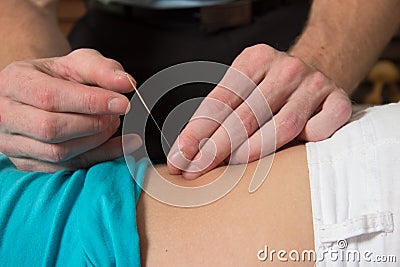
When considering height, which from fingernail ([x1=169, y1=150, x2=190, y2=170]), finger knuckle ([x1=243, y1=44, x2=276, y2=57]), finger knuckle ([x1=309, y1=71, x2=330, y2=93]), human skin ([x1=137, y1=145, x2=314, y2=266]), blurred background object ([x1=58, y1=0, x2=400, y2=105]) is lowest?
blurred background object ([x1=58, y1=0, x2=400, y2=105])

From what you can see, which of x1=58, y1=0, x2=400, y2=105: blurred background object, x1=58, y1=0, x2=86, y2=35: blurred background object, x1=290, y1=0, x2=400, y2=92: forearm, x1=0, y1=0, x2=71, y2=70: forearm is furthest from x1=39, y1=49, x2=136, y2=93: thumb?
x1=58, y1=0, x2=86, y2=35: blurred background object

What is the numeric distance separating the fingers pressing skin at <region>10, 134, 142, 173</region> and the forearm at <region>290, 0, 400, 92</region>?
0.42 metres

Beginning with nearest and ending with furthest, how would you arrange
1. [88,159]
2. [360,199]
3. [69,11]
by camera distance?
[360,199], [88,159], [69,11]

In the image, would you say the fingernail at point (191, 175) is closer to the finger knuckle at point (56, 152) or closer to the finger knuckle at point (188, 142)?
the finger knuckle at point (188, 142)

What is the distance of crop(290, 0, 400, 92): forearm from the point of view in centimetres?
108

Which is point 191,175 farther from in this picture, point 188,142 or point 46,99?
point 46,99

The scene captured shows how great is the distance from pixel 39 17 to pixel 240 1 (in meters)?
0.45

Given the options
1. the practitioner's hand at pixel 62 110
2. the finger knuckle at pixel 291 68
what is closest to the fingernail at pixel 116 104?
the practitioner's hand at pixel 62 110

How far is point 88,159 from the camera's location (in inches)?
30.4

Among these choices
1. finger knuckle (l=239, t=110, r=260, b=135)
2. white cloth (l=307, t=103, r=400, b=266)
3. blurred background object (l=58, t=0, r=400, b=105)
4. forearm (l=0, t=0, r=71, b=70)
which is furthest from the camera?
blurred background object (l=58, t=0, r=400, b=105)

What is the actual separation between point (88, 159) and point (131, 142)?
0.06m

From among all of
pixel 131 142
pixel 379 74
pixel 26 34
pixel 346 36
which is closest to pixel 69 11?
pixel 379 74

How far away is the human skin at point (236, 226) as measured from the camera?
0.66m

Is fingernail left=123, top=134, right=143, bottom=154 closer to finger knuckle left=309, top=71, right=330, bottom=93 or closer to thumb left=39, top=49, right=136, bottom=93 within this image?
thumb left=39, top=49, right=136, bottom=93
